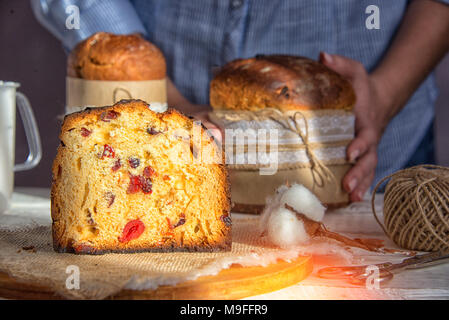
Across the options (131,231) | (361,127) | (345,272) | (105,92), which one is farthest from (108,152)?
(361,127)

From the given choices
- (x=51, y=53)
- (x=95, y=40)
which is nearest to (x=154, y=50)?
(x=95, y=40)

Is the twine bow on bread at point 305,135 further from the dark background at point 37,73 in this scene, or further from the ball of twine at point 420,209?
the dark background at point 37,73

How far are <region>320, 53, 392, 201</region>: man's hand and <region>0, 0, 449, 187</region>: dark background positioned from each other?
1.17 m

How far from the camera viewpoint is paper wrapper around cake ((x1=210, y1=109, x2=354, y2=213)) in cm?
136

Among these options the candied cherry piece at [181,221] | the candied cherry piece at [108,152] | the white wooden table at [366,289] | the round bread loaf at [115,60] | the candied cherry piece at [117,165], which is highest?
the round bread loaf at [115,60]

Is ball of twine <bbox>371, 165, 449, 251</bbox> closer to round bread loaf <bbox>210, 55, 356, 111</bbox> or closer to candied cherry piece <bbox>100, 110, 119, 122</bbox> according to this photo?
round bread loaf <bbox>210, 55, 356, 111</bbox>

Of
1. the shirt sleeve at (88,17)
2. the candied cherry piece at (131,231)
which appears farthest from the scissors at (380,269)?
the shirt sleeve at (88,17)

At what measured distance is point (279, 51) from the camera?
178 centimetres

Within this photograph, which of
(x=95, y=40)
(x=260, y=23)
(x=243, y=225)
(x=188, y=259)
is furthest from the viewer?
(x=260, y=23)

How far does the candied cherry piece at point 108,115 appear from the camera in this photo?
40.6 inches

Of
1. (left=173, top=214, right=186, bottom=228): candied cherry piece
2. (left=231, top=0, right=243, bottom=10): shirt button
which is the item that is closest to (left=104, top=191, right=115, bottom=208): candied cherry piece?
(left=173, top=214, right=186, bottom=228): candied cherry piece

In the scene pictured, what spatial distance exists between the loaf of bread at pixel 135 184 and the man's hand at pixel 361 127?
52 cm
